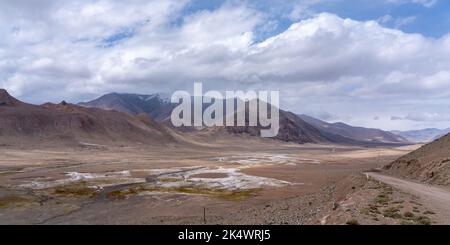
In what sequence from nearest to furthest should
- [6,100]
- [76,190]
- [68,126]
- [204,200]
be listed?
[204,200]
[76,190]
[68,126]
[6,100]

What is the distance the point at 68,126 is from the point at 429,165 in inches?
4624

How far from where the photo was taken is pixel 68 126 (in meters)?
136

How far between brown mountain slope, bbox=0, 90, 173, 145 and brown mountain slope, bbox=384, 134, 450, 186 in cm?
9765

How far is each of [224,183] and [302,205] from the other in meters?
19.8

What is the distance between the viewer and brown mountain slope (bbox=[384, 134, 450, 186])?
33312mm

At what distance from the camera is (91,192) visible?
3938cm

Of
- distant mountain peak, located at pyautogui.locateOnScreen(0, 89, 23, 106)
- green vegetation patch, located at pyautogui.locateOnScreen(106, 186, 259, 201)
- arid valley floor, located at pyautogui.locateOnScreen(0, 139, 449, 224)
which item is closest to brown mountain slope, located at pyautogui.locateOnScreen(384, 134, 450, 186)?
arid valley floor, located at pyautogui.locateOnScreen(0, 139, 449, 224)

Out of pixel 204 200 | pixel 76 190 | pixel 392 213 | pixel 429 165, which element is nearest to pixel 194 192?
pixel 204 200

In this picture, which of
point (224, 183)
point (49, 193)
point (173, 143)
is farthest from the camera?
point (173, 143)

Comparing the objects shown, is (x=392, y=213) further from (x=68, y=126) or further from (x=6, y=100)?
(x=6, y=100)

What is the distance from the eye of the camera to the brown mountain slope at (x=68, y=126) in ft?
408

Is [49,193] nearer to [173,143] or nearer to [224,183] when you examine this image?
[224,183]

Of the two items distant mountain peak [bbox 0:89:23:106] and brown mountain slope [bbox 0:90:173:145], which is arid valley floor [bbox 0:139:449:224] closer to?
brown mountain slope [bbox 0:90:173:145]
